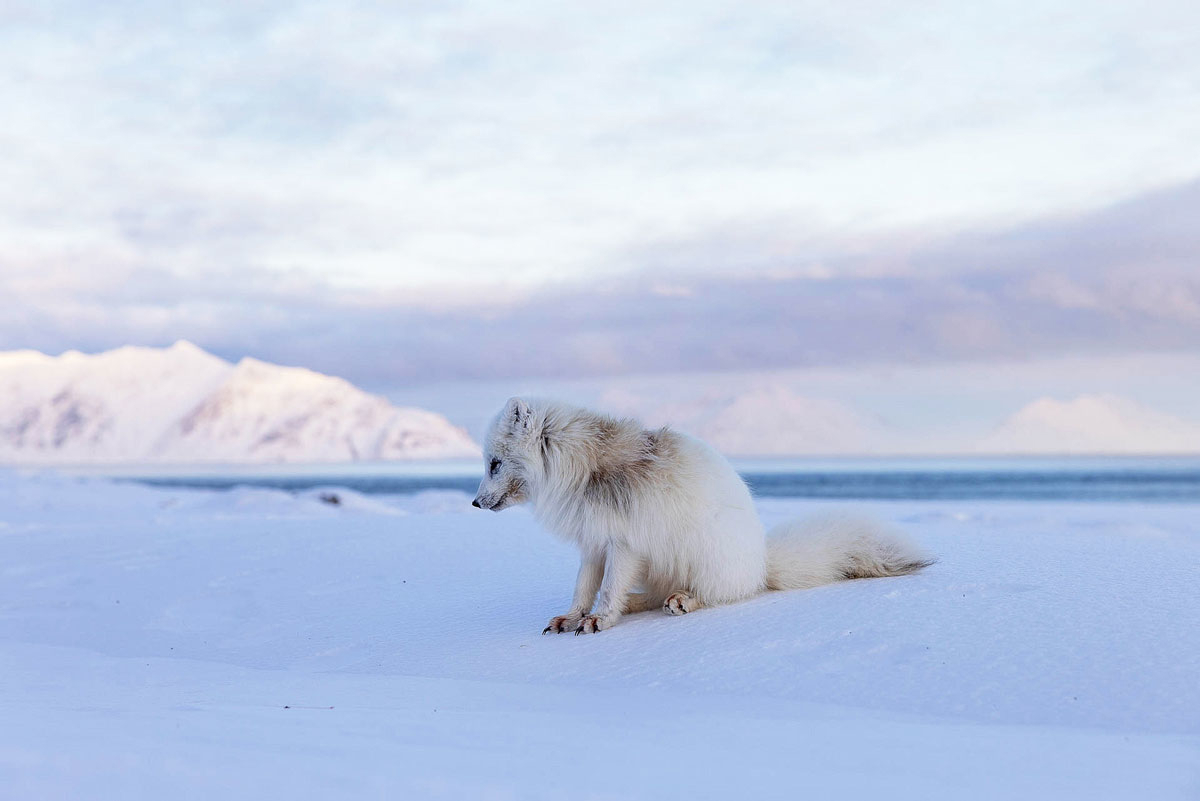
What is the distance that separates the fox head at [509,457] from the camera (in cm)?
475

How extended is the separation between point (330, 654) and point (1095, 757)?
11.5 ft

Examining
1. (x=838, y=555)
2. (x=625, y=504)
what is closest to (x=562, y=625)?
(x=625, y=504)

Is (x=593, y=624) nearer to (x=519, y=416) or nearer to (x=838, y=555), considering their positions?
(x=519, y=416)

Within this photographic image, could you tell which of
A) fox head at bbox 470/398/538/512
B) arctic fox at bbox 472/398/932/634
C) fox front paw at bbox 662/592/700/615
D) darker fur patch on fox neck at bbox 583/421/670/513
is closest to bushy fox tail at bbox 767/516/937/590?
arctic fox at bbox 472/398/932/634

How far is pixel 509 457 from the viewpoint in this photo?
479 cm

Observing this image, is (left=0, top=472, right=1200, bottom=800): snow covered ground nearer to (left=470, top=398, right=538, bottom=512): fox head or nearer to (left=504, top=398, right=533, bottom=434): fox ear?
(left=470, top=398, right=538, bottom=512): fox head

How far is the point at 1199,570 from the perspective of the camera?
16.4 ft

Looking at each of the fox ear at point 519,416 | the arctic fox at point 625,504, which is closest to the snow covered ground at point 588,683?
the arctic fox at point 625,504

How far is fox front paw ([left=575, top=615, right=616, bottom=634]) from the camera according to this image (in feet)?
14.9

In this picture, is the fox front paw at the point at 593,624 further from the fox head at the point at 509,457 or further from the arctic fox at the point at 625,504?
the fox head at the point at 509,457

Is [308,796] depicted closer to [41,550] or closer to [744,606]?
[744,606]

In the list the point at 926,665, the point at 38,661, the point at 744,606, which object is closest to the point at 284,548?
the point at 38,661

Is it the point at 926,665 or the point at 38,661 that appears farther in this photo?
the point at 38,661

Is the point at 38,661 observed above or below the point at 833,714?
below
